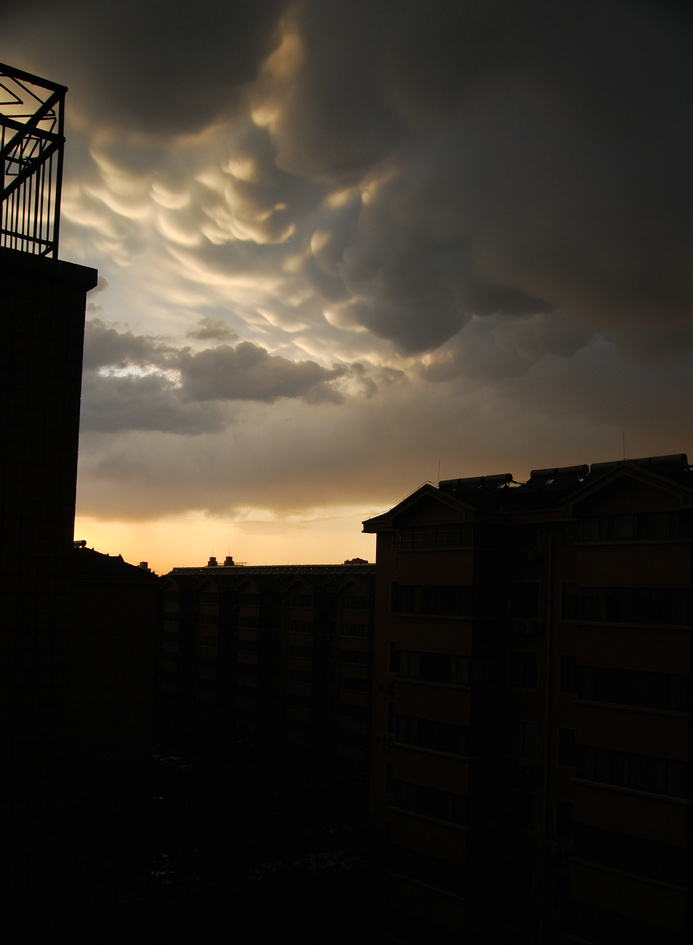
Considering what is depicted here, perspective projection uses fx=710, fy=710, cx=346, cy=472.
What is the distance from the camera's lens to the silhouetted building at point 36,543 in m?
9.95

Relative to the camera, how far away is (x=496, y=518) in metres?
25.5

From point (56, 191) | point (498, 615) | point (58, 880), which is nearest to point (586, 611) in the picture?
point (498, 615)

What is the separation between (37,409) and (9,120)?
14.5 ft

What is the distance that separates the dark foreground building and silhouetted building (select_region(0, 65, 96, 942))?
652 inches

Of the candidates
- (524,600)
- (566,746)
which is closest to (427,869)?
(566,746)

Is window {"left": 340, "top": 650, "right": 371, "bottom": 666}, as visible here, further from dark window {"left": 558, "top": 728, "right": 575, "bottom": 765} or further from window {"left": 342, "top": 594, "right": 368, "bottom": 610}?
dark window {"left": 558, "top": 728, "right": 575, "bottom": 765}

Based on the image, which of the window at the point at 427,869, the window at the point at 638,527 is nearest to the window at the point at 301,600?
the window at the point at 427,869

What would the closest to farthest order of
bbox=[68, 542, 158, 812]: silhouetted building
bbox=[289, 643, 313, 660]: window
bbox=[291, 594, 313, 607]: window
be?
bbox=[68, 542, 158, 812]: silhouetted building < bbox=[289, 643, 313, 660]: window < bbox=[291, 594, 313, 607]: window

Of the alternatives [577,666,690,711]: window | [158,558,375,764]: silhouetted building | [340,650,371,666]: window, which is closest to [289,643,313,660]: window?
[158,558,375,764]: silhouetted building

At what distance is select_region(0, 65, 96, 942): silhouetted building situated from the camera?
32.7 feet

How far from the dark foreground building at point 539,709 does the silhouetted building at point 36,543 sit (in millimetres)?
16558

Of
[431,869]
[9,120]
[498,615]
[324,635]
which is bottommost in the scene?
[431,869]

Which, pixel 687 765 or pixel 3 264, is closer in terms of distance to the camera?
pixel 3 264

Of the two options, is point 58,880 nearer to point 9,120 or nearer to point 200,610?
point 9,120
